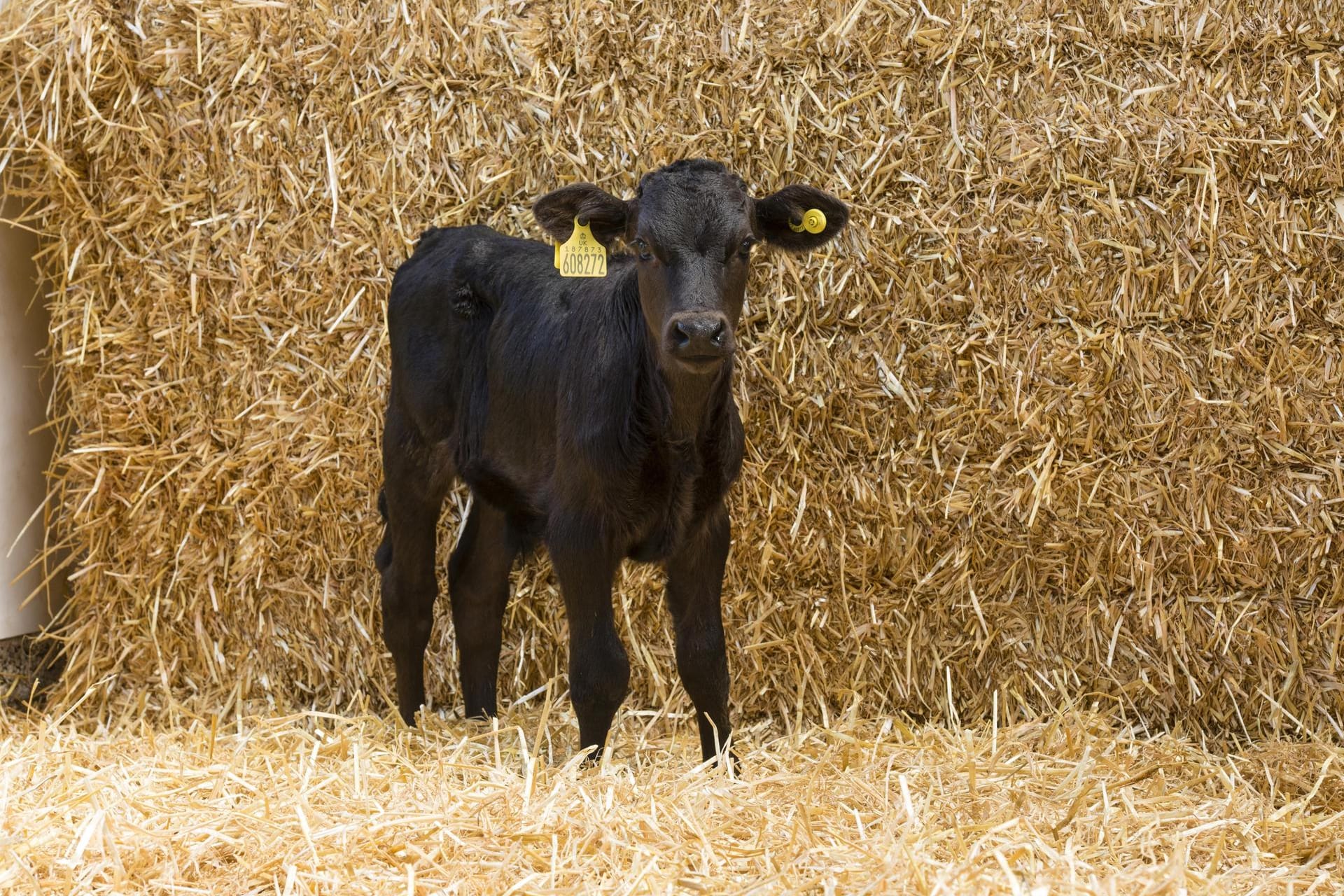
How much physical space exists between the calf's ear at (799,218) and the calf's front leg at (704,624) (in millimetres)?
851

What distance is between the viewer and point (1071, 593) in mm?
4410

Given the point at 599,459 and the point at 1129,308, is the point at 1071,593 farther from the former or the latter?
the point at 599,459

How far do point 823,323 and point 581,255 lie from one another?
3.13ft

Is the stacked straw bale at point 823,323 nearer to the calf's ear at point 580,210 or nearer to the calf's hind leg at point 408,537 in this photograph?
the calf's hind leg at point 408,537

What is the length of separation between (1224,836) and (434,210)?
322cm

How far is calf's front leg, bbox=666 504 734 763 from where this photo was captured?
3932 millimetres

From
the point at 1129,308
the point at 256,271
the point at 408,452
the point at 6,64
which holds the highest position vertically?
the point at 6,64

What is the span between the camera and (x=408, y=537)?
14.6ft

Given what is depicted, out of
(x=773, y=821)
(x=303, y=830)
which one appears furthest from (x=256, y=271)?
(x=773, y=821)

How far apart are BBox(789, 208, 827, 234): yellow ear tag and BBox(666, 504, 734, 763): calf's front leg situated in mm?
889

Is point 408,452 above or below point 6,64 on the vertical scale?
below

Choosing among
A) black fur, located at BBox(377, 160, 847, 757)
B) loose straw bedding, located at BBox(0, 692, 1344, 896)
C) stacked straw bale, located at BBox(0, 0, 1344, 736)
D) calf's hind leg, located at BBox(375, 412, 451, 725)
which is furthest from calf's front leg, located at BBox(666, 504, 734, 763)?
calf's hind leg, located at BBox(375, 412, 451, 725)

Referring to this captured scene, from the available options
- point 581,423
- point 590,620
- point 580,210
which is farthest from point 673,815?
point 580,210

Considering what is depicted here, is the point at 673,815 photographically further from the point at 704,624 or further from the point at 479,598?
the point at 479,598
